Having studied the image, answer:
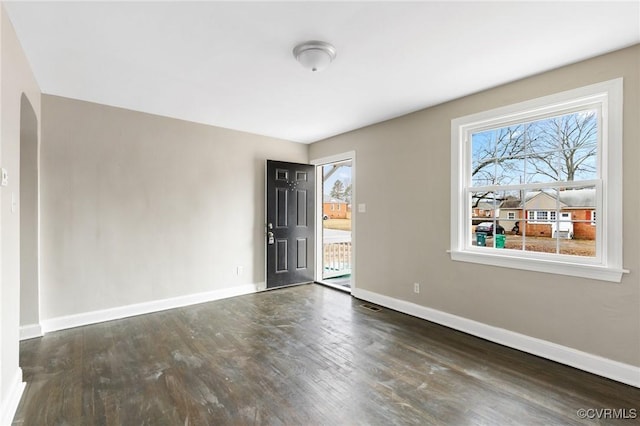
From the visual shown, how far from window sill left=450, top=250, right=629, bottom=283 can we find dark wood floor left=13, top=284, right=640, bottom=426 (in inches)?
29.5

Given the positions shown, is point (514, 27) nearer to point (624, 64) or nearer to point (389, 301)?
point (624, 64)

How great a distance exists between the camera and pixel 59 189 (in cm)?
326

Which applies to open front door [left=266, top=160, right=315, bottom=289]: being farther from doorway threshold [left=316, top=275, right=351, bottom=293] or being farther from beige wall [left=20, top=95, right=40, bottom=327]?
beige wall [left=20, top=95, right=40, bottom=327]

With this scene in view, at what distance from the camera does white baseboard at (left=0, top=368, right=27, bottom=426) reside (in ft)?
5.84

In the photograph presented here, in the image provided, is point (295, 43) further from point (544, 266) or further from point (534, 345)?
point (534, 345)

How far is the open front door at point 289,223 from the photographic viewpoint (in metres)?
4.84

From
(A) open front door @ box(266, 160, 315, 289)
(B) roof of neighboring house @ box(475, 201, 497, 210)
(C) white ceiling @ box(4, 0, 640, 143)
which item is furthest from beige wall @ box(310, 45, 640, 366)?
(A) open front door @ box(266, 160, 315, 289)

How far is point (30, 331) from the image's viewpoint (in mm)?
3031

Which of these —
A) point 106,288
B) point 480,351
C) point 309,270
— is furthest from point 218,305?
point 480,351

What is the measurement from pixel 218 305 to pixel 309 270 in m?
1.70

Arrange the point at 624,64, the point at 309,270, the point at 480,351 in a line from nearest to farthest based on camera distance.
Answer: the point at 624,64, the point at 480,351, the point at 309,270

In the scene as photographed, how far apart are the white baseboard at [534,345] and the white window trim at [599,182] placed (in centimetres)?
62

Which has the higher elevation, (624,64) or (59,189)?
(624,64)

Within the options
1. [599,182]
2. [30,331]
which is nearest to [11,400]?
[30,331]
